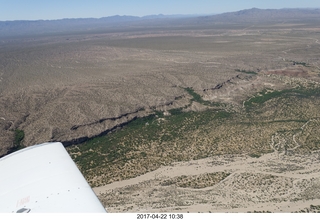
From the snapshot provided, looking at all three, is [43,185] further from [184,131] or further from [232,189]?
[184,131]

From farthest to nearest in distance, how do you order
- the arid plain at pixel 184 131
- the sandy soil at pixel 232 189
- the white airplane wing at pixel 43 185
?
the arid plain at pixel 184 131 < the sandy soil at pixel 232 189 < the white airplane wing at pixel 43 185

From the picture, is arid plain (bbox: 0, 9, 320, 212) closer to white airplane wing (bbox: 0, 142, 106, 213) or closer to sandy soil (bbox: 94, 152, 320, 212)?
sandy soil (bbox: 94, 152, 320, 212)

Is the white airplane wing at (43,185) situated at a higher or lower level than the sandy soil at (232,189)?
higher

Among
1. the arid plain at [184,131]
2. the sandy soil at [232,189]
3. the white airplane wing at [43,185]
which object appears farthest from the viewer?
the arid plain at [184,131]

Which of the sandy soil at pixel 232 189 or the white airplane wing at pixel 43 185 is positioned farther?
the sandy soil at pixel 232 189

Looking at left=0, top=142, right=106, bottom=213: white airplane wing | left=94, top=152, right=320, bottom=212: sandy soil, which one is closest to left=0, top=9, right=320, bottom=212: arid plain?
left=94, top=152, right=320, bottom=212: sandy soil

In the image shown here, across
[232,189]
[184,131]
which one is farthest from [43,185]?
[184,131]

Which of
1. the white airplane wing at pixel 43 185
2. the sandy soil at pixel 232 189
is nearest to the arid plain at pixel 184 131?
the sandy soil at pixel 232 189

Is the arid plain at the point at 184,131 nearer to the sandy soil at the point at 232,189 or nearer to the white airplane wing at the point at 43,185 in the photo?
the sandy soil at the point at 232,189
